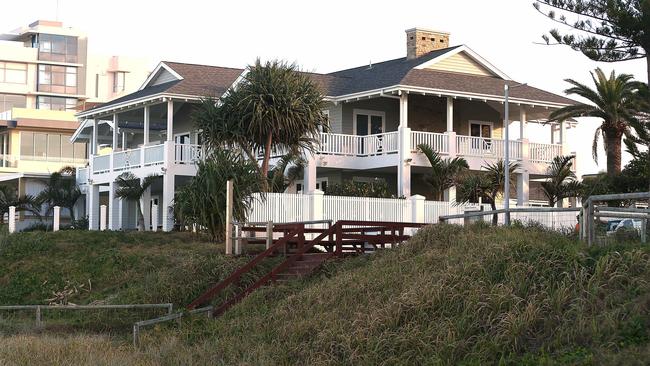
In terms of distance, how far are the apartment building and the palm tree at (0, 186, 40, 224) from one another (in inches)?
682

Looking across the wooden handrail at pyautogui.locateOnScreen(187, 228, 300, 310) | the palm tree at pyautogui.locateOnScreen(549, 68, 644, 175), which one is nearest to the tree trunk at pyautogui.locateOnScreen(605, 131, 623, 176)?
the palm tree at pyautogui.locateOnScreen(549, 68, 644, 175)

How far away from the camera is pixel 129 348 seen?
20.4m

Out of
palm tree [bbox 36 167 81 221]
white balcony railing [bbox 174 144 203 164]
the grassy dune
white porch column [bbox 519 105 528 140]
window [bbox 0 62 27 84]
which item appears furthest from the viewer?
window [bbox 0 62 27 84]

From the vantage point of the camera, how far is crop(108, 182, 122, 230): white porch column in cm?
4222

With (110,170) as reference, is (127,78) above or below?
above

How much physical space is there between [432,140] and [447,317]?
21.8 m

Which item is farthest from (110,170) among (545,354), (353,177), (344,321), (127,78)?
(127,78)

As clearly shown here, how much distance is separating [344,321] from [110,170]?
26217 mm

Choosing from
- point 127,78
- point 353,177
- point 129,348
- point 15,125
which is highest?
point 127,78

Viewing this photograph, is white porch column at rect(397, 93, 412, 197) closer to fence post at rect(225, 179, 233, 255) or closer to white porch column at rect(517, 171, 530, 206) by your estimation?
white porch column at rect(517, 171, 530, 206)

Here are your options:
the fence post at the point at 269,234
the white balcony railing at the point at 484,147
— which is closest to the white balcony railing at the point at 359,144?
the white balcony railing at the point at 484,147

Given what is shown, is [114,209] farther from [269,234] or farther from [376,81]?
[269,234]

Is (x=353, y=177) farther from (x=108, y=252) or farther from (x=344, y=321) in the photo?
(x=344, y=321)

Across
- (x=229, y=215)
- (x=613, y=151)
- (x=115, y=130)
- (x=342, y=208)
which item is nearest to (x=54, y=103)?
(x=115, y=130)
